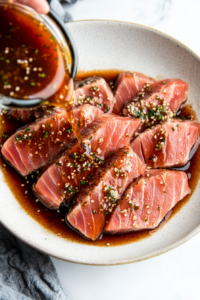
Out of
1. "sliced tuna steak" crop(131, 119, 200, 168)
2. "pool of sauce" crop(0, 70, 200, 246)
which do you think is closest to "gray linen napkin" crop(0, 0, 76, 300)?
"pool of sauce" crop(0, 70, 200, 246)

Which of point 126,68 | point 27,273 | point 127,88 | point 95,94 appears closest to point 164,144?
point 127,88

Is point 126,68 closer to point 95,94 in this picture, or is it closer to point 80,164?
point 95,94

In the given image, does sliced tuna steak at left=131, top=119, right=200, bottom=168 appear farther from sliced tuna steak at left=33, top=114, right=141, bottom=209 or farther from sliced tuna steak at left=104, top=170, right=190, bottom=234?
sliced tuna steak at left=33, top=114, right=141, bottom=209

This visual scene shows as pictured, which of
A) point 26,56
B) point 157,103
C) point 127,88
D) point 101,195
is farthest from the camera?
point 127,88

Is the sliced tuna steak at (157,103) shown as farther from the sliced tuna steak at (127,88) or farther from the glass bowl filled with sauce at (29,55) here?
the glass bowl filled with sauce at (29,55)

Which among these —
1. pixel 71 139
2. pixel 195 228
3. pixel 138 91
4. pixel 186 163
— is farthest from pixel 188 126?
pixel 71 139

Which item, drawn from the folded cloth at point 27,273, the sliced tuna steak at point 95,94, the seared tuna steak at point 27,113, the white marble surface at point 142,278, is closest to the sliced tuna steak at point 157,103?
the sliced tuna steak at point 95,94

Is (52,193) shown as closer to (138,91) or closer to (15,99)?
(15,99)
